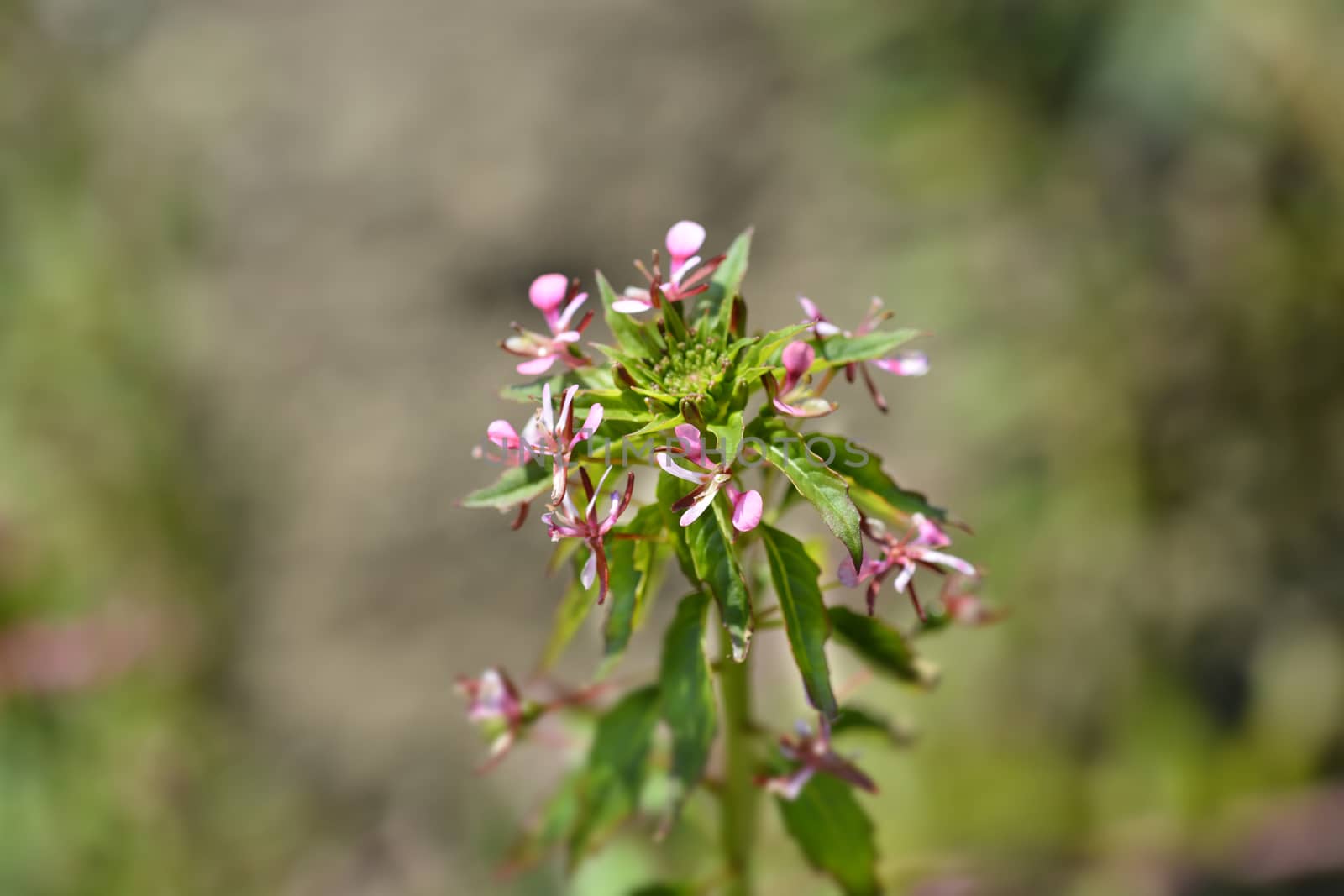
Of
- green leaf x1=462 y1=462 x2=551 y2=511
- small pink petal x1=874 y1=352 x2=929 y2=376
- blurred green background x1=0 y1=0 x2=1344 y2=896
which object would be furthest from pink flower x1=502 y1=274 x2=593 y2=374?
blurred green background x1=0 y1=0 x2=1344 y2=896

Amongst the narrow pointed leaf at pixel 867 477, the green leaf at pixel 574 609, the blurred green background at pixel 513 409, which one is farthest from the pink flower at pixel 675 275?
the blurred green background at pixel 513 409

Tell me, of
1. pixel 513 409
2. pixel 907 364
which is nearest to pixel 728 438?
pixel 907 364

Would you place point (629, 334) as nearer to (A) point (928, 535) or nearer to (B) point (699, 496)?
(B) point (699, 496)

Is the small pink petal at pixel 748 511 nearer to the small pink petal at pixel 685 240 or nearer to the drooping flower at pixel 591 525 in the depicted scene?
the drooping flower at pixel 591 525

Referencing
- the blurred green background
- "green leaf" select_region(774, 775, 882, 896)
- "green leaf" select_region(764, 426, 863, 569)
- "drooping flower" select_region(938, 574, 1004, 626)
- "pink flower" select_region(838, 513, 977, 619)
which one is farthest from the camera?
the blurred green background

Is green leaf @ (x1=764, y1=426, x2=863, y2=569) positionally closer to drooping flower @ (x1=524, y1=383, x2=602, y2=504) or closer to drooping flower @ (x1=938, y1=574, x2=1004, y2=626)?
A: drooping flower @ (x1=524, y1=383, x2=602, y2=504)

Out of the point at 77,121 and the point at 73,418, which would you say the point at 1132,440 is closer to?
the point at 73,418

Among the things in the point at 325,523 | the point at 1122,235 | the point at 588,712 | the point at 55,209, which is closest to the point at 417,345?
the point at 325,523
